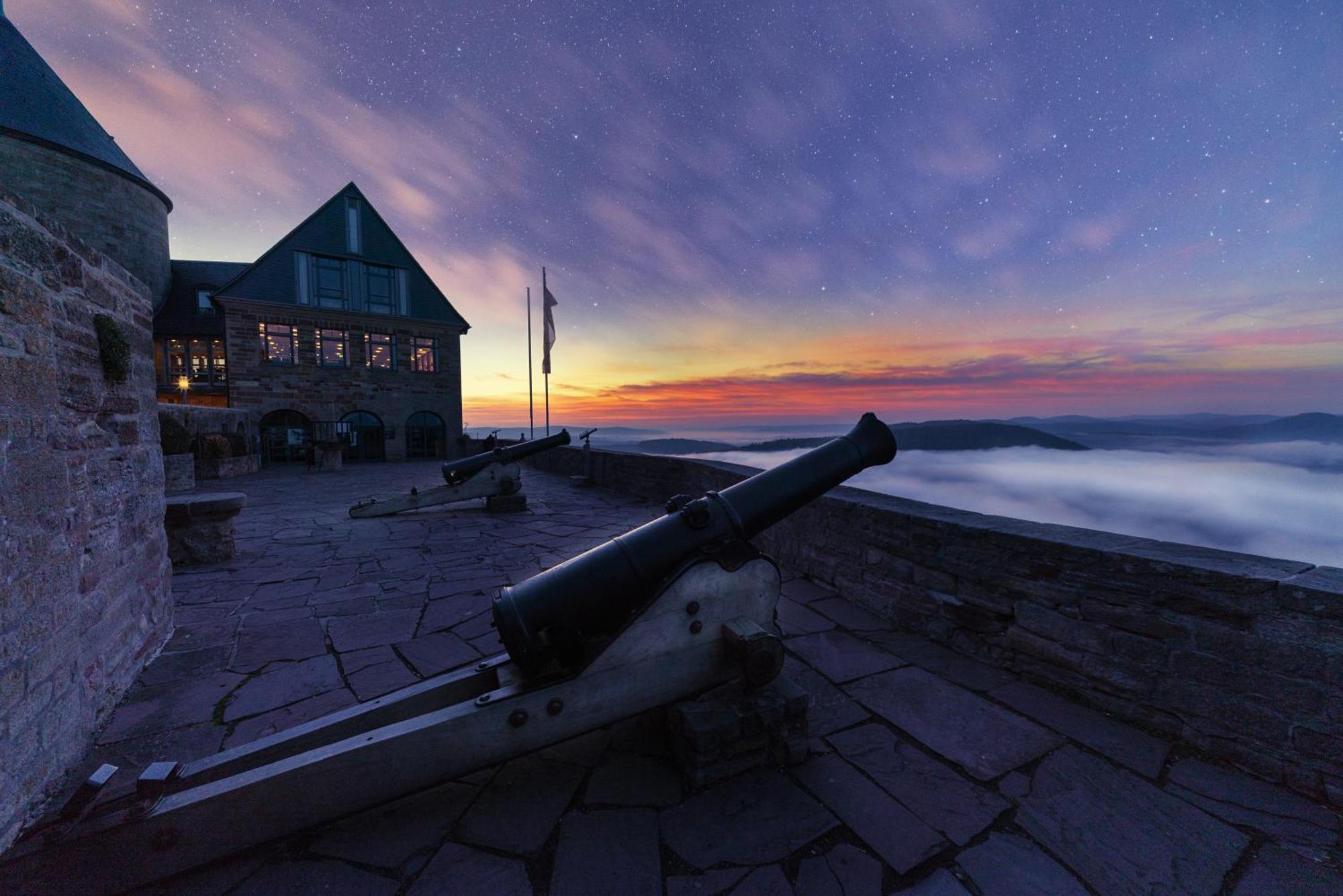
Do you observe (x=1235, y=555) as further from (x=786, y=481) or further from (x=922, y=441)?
(x=922, y=441)

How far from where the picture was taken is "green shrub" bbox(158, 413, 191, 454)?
35.5 feet

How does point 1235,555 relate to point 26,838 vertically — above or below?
above

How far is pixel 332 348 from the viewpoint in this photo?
61.9ft

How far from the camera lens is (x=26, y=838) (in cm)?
178

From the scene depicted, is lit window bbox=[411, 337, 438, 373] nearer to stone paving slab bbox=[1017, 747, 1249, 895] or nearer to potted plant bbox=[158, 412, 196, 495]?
potted plant bbox=[158, 412, 196, 495]

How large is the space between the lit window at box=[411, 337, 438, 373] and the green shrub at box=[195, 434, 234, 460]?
791 cm

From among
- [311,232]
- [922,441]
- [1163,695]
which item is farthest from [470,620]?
[922,441]

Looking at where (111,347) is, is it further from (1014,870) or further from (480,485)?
(480,485)

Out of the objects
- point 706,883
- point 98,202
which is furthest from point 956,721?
point 98,202

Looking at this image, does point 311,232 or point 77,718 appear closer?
point 77,718

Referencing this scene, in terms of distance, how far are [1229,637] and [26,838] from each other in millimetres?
4672

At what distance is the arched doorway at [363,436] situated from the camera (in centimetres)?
1920

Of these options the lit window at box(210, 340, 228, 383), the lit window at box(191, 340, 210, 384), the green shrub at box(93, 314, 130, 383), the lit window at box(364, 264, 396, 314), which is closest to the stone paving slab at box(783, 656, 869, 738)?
the green shrub at box(93, 314, 130, 383)

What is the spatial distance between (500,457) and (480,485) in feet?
1.70
